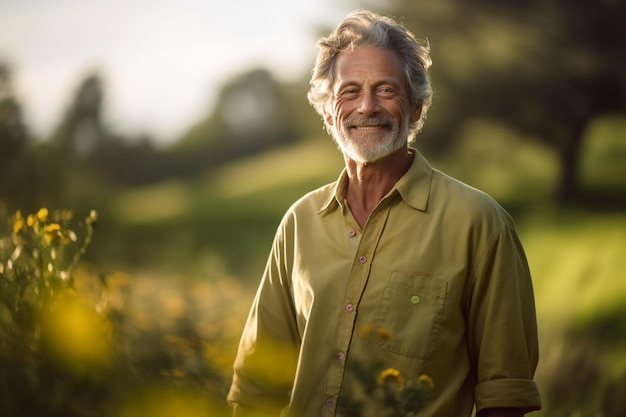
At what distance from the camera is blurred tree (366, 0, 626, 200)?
12094 millimetres

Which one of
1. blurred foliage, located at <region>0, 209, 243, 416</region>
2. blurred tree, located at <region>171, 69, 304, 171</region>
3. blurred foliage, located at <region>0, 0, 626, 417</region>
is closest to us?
blurred foliage, located at <region>0, 209, 243, 416</region>

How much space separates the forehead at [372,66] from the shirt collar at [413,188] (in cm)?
27

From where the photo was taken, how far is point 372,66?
9.03ft

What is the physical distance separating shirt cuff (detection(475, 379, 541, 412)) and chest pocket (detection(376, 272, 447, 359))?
0.19m

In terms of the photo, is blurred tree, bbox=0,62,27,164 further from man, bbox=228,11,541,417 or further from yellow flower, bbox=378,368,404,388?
yellow flower, bbox=378,368,404,388

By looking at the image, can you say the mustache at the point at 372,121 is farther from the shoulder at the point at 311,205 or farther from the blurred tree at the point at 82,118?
the blurred tree at the point at 82,118

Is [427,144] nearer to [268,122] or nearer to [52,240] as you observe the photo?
[268,122]

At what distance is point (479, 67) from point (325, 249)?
11043mm

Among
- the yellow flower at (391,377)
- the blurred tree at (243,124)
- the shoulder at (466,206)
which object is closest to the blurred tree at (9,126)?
the shoulder at (466,206)

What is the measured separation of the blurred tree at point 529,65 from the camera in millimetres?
12094

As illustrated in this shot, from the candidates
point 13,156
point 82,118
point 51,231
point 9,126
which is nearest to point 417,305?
point 51,231

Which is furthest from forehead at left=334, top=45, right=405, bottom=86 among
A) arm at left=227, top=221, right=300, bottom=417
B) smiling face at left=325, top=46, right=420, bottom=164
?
arm at left=227, top=221, right=300, bottom=417

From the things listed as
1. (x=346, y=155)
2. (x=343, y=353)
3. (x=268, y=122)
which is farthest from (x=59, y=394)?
(x=268, y=122)

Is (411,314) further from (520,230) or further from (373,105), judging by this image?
(520,230)
